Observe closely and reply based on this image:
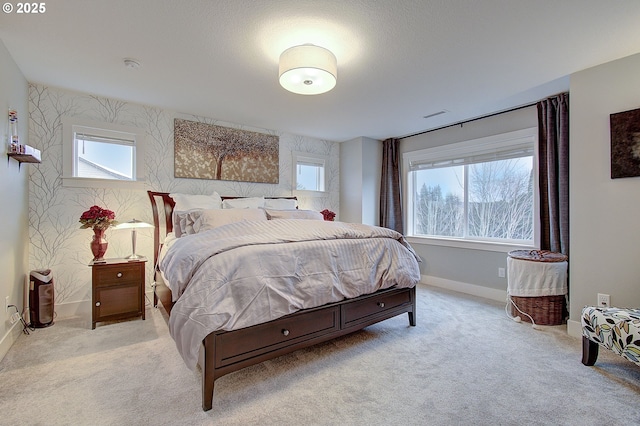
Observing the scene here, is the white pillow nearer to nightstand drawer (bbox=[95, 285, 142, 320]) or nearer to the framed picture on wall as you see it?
nightstand drawer (bbox=[95, 285, 142, 320])

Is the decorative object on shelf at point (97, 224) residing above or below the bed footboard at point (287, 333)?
above

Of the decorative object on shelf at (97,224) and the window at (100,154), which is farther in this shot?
the window at (100,154)

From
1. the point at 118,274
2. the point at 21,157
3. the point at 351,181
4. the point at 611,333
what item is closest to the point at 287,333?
the point at 118,274

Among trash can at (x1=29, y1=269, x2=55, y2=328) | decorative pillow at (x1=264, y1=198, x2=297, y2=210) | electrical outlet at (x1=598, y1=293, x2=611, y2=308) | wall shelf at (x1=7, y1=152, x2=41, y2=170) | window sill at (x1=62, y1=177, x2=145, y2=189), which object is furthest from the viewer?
decorative pillow at (x1=264, y1=198, x2=297, y2=210)

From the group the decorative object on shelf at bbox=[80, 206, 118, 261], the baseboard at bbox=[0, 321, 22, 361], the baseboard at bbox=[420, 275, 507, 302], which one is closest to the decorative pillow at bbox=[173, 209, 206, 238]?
the decorative object on shelf at bbox=[80, 206, 118, 261]

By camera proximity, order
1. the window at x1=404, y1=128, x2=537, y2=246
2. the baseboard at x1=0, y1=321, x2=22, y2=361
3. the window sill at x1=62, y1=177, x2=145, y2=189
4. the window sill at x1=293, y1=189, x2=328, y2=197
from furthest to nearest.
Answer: the window sill at x1=293, y1=189, x2=328, y2=197, the window at x1=404, y1=128, x2=537, y2=246, the window sill at x1=62, y1=177, x2=145, y2=189, the baseboard at x1=0, y1=321, x2=22, y2=361

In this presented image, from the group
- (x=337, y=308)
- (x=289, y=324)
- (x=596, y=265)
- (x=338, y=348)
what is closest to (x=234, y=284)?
(x=289, y=324)

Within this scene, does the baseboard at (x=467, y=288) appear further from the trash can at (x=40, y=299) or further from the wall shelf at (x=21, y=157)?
the wall shelf at (x=21, y=157)

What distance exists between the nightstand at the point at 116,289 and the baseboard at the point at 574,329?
4103mm

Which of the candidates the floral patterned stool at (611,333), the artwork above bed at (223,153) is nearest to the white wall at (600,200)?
the floral patterned stool at (611,333)

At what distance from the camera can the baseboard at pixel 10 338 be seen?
2171 mm

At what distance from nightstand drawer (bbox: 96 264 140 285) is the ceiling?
1819mm

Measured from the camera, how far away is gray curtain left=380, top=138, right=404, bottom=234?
4902 millimetres

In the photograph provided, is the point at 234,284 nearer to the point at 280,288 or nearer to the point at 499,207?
the point at 280,288
